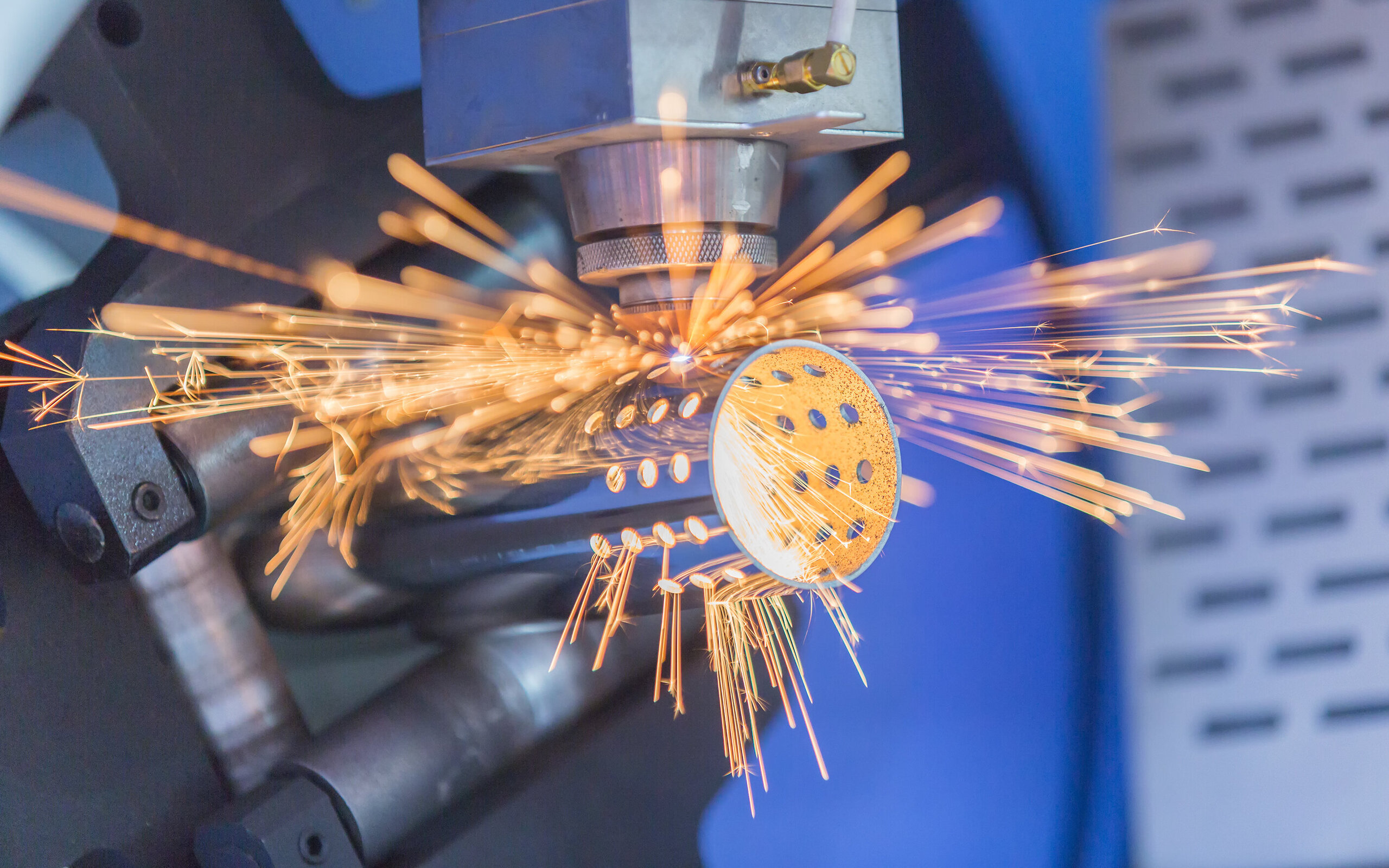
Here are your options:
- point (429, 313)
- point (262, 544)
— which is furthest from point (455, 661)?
point (429, 313)

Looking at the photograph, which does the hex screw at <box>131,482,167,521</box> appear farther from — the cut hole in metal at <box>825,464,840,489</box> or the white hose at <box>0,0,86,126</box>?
the cut hole in metal at <box>825,464,840,489</box>

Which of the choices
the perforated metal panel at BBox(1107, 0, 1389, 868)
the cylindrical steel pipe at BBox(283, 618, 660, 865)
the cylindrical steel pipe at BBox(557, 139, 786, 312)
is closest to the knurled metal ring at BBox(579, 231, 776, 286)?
the cylindrical steel pipe at BBox(557, 139, 786, 312)

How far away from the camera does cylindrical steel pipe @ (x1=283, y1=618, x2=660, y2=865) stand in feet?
2.26

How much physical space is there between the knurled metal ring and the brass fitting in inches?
3.0

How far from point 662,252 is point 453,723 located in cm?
46

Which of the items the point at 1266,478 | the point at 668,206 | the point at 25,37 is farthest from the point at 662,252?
the point at 1266,478

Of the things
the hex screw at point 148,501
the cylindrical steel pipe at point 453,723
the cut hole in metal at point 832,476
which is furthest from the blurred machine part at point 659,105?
the cylindrical steel pipe at point 453,723

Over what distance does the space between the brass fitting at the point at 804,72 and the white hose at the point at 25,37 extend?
11.8 inches

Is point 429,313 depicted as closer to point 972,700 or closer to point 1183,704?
point 972,700

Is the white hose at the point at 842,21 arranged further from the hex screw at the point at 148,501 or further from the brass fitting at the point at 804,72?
the hex screw at the point at 148,501

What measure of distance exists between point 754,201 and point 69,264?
0.55 m

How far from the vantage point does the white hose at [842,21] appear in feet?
1.35

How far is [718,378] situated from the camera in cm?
48

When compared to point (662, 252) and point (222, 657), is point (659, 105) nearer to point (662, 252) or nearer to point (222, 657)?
point (662, 252)
